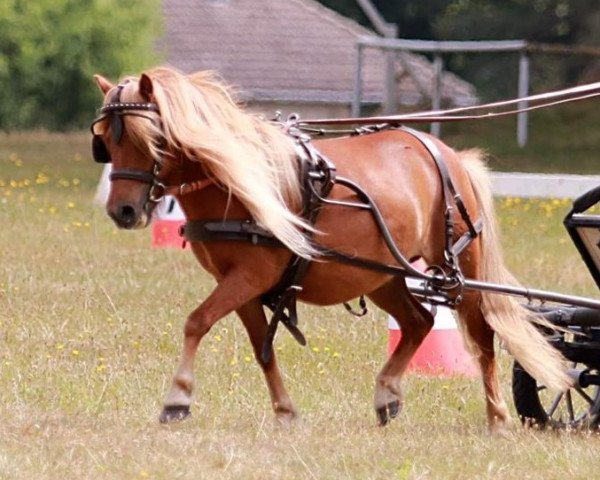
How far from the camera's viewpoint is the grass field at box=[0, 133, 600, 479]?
22.0ft

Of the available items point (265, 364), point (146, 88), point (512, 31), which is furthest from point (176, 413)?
point (512, 31)

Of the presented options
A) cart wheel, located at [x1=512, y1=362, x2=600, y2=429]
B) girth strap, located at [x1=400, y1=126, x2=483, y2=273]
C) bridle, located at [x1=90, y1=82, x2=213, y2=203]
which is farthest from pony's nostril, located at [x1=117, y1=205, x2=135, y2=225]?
cart wheel, located at [x1=512, y1=362, x2=600, y2=429]

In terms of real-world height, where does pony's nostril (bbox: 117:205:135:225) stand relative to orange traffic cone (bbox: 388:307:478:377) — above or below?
above

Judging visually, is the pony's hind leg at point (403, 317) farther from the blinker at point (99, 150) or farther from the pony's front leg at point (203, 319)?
the blinker at point (99, 150)

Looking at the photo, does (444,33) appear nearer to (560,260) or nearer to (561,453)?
(560,260)

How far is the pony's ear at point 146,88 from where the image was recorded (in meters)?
7.24

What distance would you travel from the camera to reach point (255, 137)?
7.45m

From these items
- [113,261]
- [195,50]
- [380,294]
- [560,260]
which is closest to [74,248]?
[113,261]

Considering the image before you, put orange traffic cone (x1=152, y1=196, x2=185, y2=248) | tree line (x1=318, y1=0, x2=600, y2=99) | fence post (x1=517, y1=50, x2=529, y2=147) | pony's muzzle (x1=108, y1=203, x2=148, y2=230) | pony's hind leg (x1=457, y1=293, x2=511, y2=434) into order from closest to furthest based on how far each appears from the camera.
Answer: pony's muzzle (x1=108, y1=203, x2=148, y2=230), pony's hind leg (x1=457, y1=293, x2=511, y2=434), orange traffic cone (x1=152, y1=196, x2=185, y2=248), fence post (x1=517, y1=50, x2=529, y2=147), tree line (x1=318, y1=0, x2=600, y2=99)

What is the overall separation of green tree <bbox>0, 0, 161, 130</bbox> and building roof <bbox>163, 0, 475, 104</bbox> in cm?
429

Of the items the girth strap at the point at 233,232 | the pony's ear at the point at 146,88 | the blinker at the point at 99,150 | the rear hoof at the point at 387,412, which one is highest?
the pony's ear at the point at 146,88

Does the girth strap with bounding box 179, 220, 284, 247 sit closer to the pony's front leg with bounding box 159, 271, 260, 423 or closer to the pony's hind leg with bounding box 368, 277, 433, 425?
the pony's front leg with bounding box 159, 271, 260, 423

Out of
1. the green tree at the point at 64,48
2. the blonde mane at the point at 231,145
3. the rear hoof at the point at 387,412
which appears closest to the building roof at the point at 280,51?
the green tree at the point at 64,48

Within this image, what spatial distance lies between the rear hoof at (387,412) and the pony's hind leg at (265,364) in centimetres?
48
